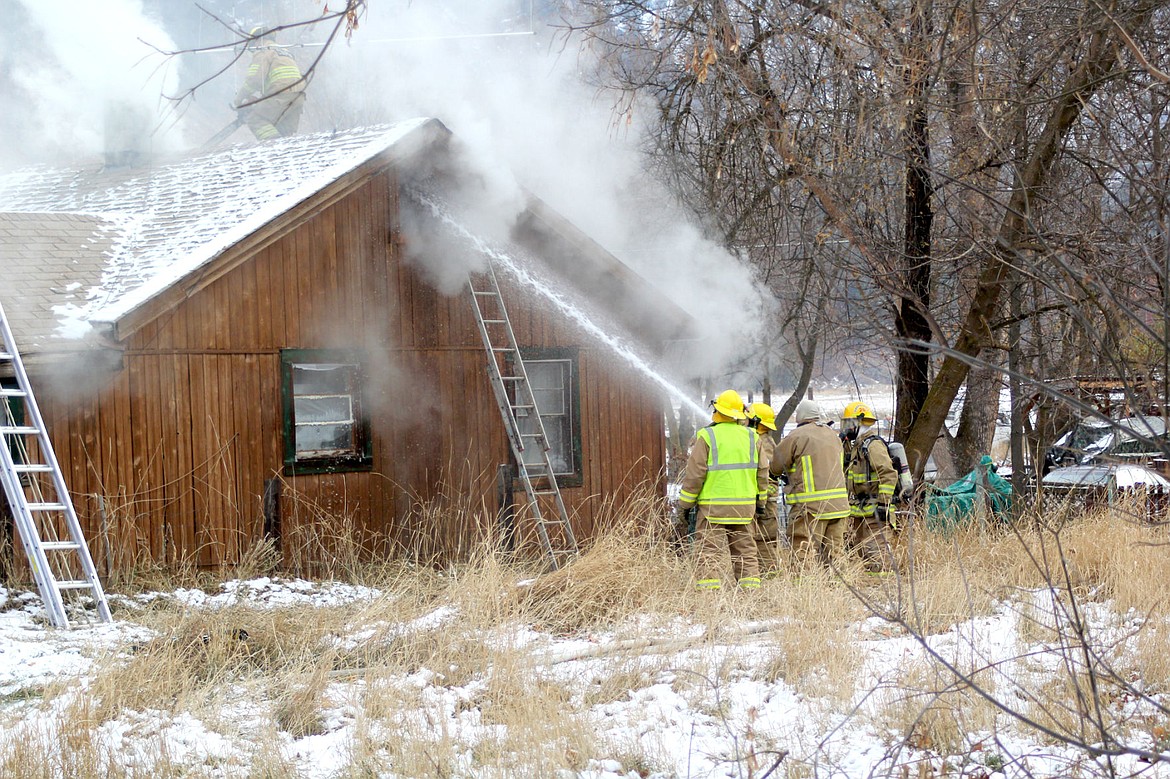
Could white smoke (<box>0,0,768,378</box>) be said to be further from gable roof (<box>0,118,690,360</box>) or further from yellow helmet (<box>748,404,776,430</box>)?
yellow helmet (<box>748,404,776,430</box>)

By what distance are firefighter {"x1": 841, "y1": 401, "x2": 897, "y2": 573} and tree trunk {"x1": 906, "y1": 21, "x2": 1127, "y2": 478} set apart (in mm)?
1077

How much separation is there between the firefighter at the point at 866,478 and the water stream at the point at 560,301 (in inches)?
61.7

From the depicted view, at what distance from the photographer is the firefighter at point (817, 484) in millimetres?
9961

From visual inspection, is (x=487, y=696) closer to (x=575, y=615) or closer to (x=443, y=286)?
(x=575, y=615)

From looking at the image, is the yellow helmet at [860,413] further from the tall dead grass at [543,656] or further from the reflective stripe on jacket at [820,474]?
the tall dead grass at [543,656]

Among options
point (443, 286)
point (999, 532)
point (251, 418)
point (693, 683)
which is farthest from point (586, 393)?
point (693, 683)

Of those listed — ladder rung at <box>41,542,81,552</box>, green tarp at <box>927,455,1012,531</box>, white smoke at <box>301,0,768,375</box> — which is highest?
white smoke at <box>301,0,768,375</box>

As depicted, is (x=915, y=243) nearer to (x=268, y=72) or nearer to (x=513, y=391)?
(x=513, y=391)

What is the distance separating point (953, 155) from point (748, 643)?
5.79 metres

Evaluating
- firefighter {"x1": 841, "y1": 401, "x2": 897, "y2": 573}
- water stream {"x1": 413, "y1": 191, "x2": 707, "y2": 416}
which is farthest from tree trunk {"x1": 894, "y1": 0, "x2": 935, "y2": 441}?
water stream {"x1": 413, "y1": 191, "x2": 707, "y2": 416}

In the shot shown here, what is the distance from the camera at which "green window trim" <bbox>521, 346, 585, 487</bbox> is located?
43.2 ft

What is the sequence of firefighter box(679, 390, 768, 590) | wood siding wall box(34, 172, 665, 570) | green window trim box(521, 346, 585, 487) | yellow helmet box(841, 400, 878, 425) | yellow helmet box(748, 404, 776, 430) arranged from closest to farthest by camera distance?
firefighter box(679, 390, 768, 590), yellow helmet box(748, 404, 776, 430), wood siding wall box(34, 172, 665, 570), yellow helmet box(841, 400, 878, 425), green window trim box(521, 346, 585, 487)

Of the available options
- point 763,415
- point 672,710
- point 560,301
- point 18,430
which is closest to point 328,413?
point 560,301

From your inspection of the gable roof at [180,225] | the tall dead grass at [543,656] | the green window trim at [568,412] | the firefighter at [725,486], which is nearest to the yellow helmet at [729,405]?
the firefighter at [725,486]
